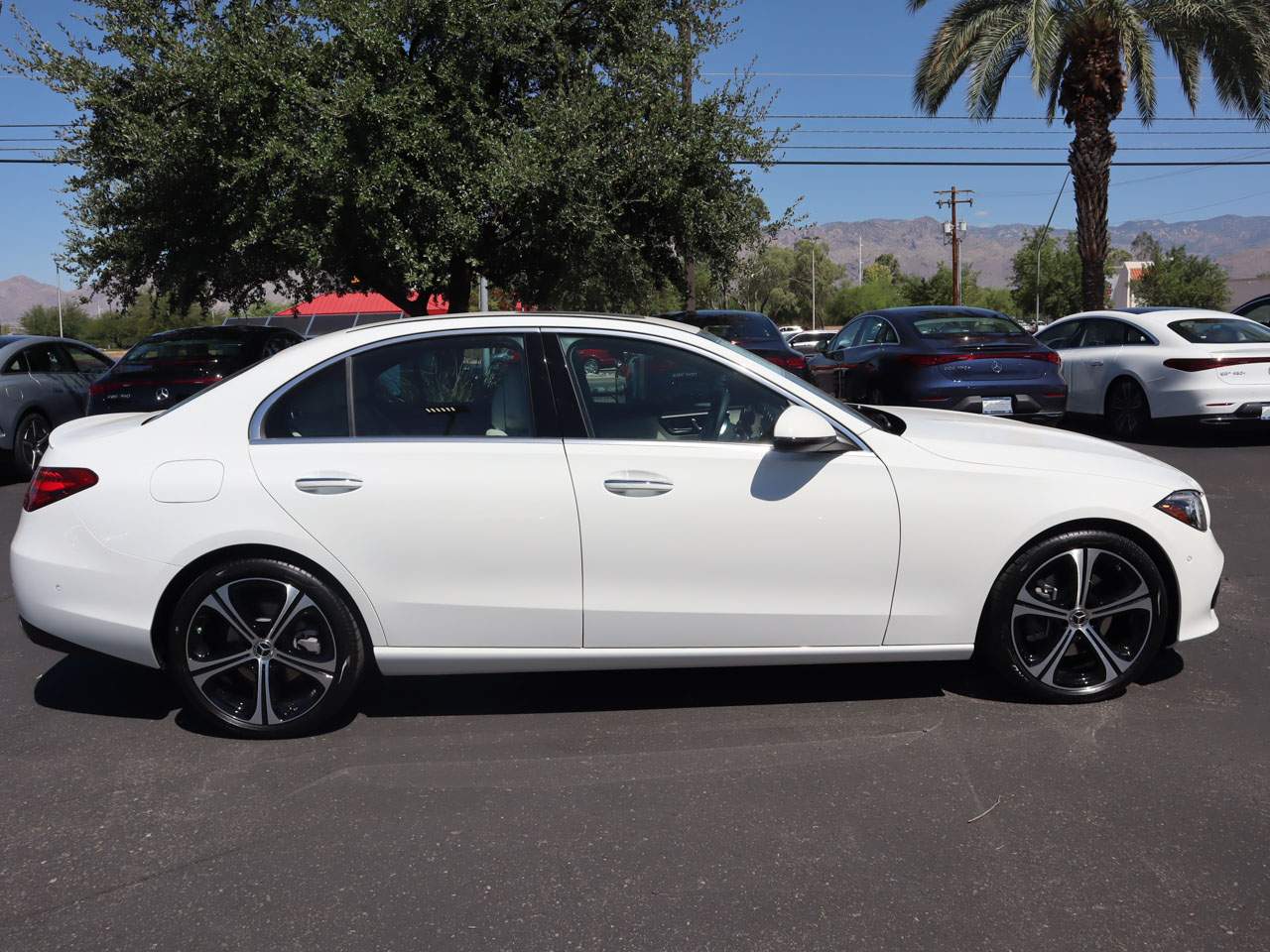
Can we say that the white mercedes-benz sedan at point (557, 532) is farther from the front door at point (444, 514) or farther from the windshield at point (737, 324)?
the windshield at point (737, 324)

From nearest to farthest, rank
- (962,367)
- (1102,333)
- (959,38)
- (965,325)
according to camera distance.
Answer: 1. (962,367)
2. (965,325)
3. (1102,333)
4. (959,38)

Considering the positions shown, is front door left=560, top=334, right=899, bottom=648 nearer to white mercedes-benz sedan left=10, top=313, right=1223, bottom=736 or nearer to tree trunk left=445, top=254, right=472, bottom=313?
white mercedes-benz sedan left=10, top=313, right=1223, bottom=736

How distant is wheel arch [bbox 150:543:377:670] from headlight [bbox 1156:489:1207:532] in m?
3.09

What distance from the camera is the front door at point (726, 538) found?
4.09 m

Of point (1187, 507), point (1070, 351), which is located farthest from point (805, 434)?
point (1070, 351)

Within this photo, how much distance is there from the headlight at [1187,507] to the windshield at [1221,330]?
25.5ft

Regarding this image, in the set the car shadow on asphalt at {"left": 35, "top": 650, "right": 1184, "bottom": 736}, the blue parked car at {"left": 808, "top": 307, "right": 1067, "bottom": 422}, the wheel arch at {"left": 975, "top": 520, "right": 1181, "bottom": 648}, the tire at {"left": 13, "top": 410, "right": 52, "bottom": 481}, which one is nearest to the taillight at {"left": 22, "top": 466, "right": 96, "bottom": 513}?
the car shadow on asphalt at {"left": 35, "top": 650, "right": 1184, "bottom": 736}

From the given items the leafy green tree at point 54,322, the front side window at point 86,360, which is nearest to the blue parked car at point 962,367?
the front side window at point 86,360

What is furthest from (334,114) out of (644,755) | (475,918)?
(475,918)

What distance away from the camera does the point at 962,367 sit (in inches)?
424

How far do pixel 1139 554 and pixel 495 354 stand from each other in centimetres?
259

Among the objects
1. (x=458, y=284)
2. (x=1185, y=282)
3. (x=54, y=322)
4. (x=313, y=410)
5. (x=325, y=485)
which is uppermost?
(x=54, y=322)

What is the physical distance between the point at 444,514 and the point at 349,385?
2.18ft

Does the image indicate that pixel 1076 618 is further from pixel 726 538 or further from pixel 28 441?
pixel 28 441
